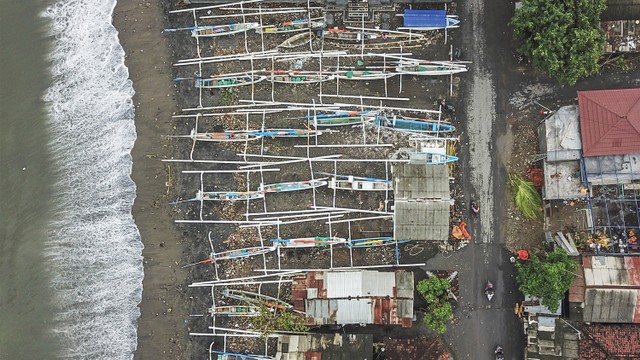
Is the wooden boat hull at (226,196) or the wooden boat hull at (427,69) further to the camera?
the wooden boat hull at (226,196)

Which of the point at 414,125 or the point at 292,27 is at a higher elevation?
the point at 292,27

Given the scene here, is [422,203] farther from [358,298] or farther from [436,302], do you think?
[358,298]

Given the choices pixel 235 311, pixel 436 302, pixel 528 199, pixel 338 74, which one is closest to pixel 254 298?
pixel 235 311

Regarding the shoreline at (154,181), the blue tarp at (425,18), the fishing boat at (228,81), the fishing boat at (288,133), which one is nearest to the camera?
the blue tarp at (425,18)

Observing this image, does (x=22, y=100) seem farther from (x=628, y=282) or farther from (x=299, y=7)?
(x=628, y=282)

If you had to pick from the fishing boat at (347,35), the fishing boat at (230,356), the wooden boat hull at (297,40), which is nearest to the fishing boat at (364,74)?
the fishing boat at (347,35)

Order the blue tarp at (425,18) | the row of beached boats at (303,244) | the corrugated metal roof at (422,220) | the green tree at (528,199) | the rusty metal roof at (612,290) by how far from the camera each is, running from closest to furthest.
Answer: the rusty metal roof at (612,290)
the corrugated metal roof at (422,220)
the green tree at (528,199)
the row of beached boats at (303,244)
the blue tarp at (425,18)

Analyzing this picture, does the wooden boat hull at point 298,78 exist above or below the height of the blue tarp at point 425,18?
below

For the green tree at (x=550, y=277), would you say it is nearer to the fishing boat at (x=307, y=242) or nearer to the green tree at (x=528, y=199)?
the green tree at (x=528, y=199)

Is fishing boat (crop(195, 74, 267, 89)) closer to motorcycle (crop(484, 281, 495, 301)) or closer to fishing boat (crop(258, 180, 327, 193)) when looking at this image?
fishing boat (crop(258, 180, 327, 193))
